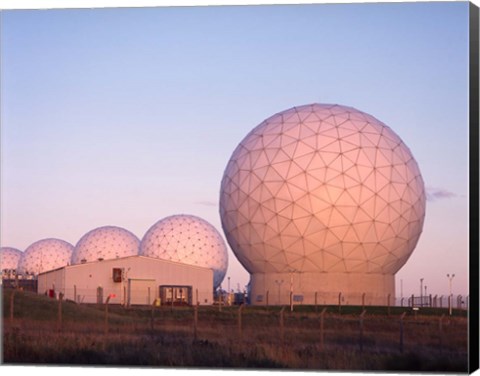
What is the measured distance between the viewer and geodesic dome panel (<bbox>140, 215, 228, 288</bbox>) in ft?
205

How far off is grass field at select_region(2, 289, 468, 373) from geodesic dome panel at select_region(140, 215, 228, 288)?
23.4 metres

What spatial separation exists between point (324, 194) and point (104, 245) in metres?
26.3

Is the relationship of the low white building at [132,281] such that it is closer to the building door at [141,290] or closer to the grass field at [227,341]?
the building door at [141,290]

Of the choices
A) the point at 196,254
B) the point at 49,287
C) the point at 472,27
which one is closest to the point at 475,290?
the point at 472,27

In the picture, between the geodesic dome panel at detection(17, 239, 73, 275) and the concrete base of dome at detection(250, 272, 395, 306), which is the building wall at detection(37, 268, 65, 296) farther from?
the geodesic dome panel at detection(17, 239, 73, 275)

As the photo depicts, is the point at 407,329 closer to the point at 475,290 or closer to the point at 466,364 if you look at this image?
the point at 466,364

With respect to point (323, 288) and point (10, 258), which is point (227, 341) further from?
point (10, 258)

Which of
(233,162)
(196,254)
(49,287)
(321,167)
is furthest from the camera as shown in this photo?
(196,254)

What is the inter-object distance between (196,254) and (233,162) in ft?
50.0

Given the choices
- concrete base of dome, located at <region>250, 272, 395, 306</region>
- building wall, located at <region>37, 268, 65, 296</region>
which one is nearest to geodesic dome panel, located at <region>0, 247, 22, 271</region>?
building wall, located at <region>37, 268, 65, 296</region>

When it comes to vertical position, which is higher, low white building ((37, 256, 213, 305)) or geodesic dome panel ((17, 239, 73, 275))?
geodesic dome panel ((17, 239, 73, 275))

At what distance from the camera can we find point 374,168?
4569cm

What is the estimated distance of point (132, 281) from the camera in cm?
5247

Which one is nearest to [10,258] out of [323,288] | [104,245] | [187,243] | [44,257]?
[44,257]
